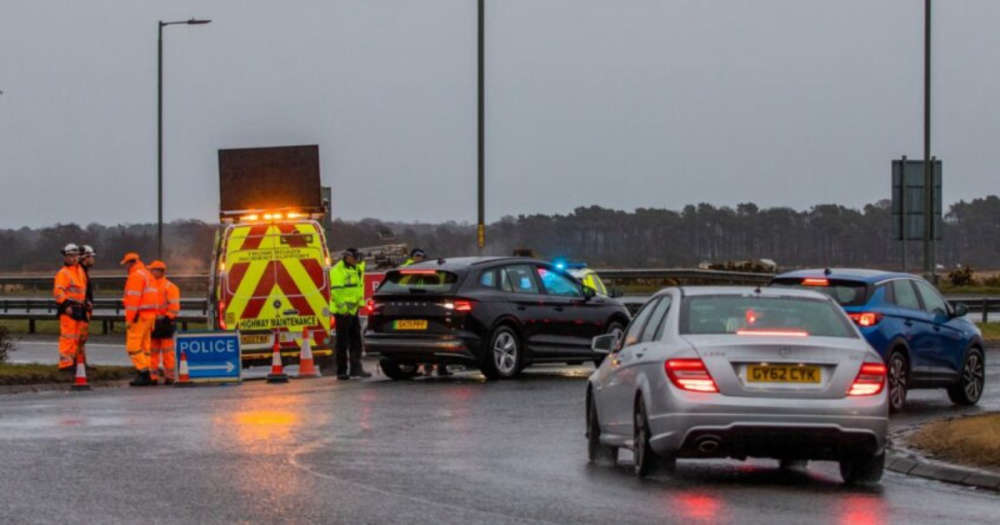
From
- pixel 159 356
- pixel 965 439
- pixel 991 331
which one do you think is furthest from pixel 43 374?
pixel 991 331

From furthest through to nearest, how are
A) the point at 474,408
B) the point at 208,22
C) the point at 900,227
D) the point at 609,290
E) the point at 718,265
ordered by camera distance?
the point at 718,265, the point at 208,22, the point at 900,227, the point at 609,290, the point at 474,408

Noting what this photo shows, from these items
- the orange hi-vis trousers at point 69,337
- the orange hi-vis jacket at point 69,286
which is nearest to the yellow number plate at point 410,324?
the orange hi-vis trousers at point 69,337

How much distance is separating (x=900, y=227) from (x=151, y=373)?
17.2 metres

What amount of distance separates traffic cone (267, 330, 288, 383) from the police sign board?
443 millimetres

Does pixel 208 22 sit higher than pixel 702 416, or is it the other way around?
pixel 208 22

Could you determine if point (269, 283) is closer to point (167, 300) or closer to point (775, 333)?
point (167, 300)

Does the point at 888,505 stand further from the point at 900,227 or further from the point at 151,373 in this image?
the point at 900,227

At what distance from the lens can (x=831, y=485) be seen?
14.0m

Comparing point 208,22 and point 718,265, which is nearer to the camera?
point 208,22

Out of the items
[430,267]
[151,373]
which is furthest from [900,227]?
[151,373]

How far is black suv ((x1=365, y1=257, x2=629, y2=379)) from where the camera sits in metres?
25.3

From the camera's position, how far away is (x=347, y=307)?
26578mm

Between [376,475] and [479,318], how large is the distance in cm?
1156

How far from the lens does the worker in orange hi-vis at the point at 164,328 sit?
2584 centimetres
